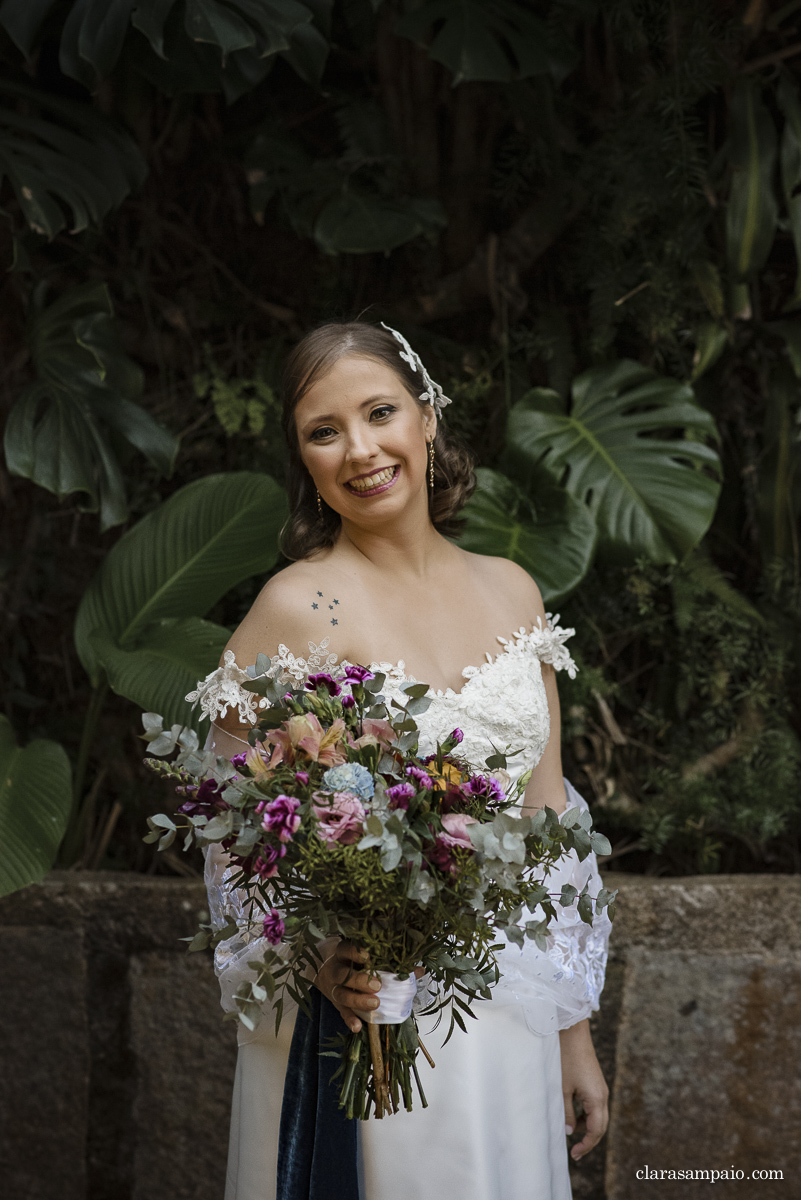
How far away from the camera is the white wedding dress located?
132cm

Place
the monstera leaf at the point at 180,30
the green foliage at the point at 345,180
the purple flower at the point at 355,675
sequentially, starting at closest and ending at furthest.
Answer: the purple flower at the point at 355,675, the monstera leaf at the point at 180,30, the green foliage at the point at 345,180

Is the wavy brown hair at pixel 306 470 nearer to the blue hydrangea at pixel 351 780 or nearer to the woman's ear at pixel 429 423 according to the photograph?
the woman's ear at pixel 429 423

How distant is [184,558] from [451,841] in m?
1.40

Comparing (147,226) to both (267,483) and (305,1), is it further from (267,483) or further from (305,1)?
(267,483)

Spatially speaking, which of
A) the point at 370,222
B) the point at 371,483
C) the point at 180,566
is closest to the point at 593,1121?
the point at 371,483

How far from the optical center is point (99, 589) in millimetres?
2295

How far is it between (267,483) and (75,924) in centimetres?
113

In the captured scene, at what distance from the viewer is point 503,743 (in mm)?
1472

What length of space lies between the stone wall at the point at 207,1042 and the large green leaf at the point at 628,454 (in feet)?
2.68

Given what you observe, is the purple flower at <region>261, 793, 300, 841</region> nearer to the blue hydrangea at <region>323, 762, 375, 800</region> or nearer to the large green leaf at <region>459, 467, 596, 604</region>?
the blue hydrangea at <region>323, 762, 375, 800</region>

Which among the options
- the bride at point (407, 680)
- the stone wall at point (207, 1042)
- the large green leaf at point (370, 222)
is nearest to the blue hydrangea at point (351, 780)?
the bride at point (407, 680)

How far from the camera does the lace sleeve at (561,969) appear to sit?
1417 mm

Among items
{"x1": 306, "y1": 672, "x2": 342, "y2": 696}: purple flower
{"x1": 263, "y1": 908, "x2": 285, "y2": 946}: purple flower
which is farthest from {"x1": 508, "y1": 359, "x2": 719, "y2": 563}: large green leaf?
{"x1": 263, "y1": 908, "x2": 285, "y2": 946}: purple flower

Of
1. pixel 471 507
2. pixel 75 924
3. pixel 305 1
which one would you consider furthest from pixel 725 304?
pixel 75 924
